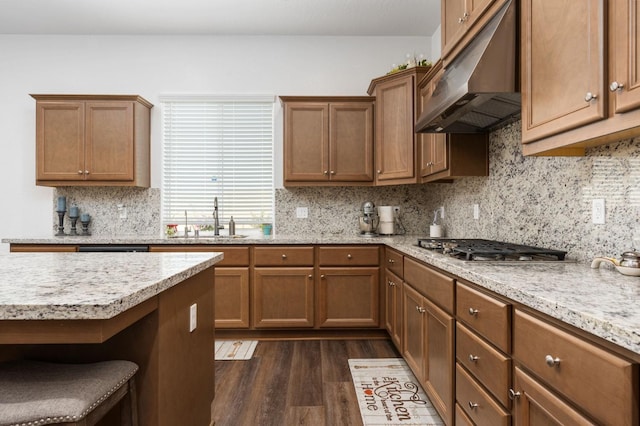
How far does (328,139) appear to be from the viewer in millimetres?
3742

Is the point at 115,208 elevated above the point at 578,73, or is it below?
below

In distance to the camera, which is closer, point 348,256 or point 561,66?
point 561,66

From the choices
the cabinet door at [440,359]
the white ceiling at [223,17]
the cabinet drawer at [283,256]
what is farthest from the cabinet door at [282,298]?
the white ceiling at [223,17]

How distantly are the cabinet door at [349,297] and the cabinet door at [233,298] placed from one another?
0.67m

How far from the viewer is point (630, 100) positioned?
1088 mm

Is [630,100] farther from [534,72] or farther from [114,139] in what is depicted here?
[114,139]

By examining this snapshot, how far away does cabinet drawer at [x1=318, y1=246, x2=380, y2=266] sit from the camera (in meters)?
3.39

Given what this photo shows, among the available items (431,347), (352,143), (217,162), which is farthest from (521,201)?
(217,162)

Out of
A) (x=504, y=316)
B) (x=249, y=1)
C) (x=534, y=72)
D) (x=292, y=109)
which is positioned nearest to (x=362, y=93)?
→ (x=292, y=109)

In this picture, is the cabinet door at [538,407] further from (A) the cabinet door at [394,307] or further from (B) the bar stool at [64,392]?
(A) the cabinet door at [394,307]

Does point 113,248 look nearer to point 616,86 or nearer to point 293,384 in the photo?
point 293,384

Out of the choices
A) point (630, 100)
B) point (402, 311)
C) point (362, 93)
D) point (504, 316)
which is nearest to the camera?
point (630, 100)

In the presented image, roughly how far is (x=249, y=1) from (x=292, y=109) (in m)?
1.01

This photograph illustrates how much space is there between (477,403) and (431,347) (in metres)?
0.60
